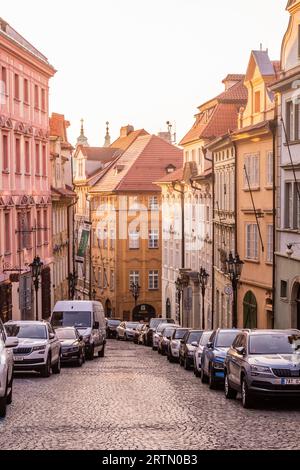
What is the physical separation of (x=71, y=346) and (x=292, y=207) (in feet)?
37.1

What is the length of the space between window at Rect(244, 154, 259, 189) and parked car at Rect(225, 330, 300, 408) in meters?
24.3

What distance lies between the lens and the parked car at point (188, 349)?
3372cm

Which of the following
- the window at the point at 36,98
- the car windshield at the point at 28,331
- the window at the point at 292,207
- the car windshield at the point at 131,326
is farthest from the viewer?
the car windshield at the point at 131,326

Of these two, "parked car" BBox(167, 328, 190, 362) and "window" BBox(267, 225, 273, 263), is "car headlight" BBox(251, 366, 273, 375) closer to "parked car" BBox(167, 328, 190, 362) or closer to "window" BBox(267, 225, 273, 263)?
"parked car" BBox(167, 328, 190, 362)

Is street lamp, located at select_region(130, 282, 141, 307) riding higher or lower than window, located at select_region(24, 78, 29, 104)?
lower

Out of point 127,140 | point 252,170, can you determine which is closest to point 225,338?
point 252,170

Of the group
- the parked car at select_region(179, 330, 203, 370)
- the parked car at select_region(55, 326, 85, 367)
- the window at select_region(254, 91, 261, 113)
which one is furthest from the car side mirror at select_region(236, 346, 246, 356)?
the window at select_region(254, 91, 261, 113)

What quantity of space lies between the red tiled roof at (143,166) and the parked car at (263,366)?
242 feet

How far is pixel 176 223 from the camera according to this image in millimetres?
76875

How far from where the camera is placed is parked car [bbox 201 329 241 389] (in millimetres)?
24469

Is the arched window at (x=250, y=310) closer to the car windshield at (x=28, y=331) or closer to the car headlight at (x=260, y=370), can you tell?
the car windshield at (x=28, y=331)

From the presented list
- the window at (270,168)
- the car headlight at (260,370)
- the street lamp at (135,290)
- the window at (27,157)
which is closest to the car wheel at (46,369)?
the car headlight at (260,370)
